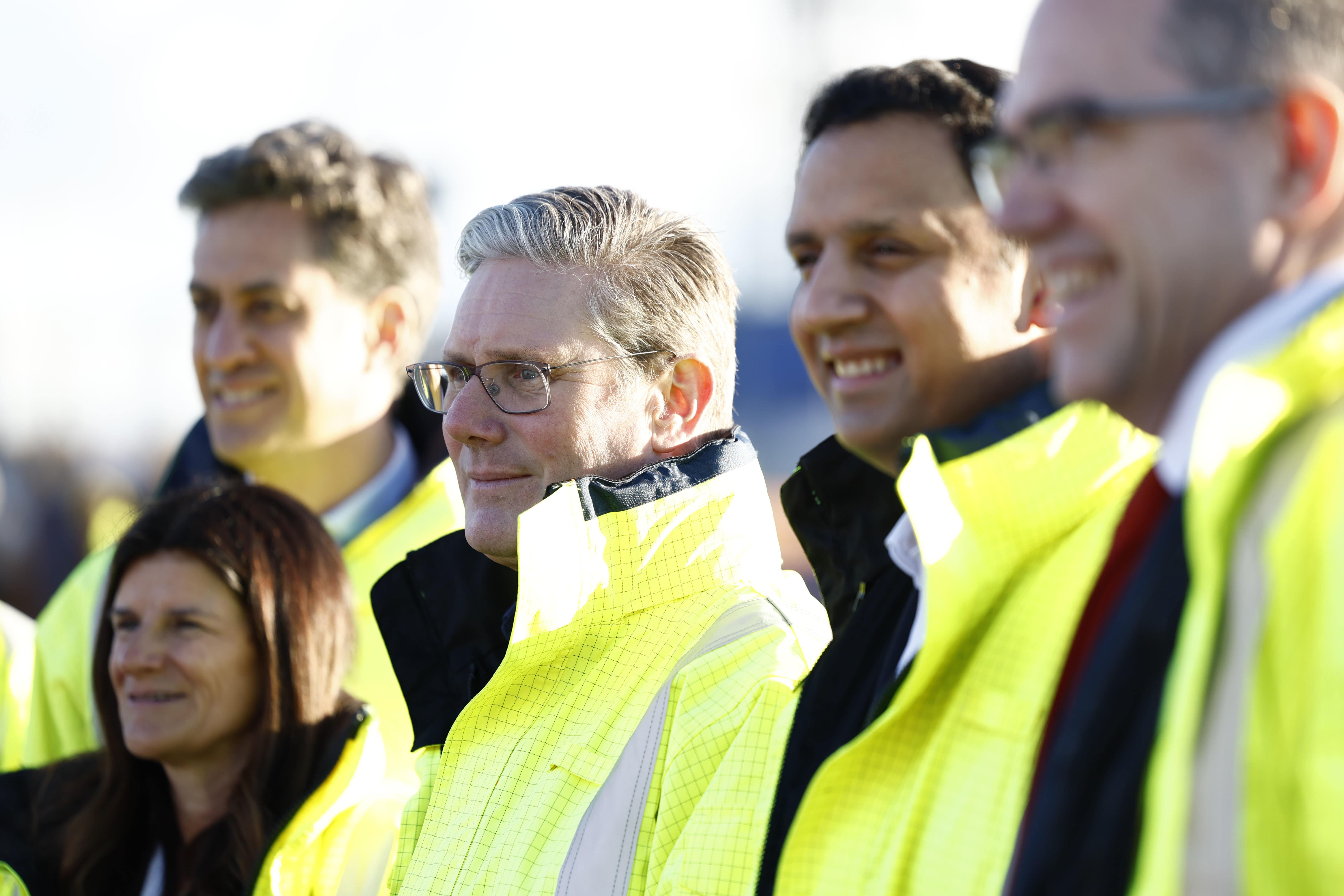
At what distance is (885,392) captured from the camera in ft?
6.82

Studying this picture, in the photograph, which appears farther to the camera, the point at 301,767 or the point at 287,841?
the point at 301,767

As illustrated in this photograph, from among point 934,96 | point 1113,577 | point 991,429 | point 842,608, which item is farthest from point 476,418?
point 1113,577

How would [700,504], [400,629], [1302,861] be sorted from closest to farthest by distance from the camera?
[1302,861] < [700,504] < [400,629]

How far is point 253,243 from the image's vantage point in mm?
4230

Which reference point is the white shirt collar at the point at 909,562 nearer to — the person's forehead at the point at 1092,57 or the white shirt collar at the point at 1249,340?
the white shirt collar at the point at 1249,340

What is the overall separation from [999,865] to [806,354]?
969mm

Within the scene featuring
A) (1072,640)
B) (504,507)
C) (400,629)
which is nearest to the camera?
(1072,640)

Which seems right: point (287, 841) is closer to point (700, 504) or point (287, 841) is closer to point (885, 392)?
point (700, 504)

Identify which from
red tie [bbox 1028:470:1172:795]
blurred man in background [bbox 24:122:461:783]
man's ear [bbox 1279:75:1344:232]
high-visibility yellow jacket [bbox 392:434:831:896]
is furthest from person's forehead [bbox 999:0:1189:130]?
blurred man in background [bbox 24:122:461:783]

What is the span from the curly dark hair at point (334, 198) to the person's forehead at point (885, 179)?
2.47 m

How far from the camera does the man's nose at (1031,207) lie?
58.7 inches

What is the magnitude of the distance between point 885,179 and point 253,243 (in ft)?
8.80

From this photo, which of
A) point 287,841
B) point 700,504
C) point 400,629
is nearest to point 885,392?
point 700,504

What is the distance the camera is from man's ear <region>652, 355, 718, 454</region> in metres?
2.76
